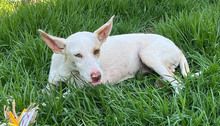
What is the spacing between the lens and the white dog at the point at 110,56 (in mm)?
2426

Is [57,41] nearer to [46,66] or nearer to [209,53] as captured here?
[46,66]

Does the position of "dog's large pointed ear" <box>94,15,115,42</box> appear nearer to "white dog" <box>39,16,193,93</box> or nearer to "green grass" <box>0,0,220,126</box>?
"white dog" <box>39,16,193,93</box>

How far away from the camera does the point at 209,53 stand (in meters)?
3.27

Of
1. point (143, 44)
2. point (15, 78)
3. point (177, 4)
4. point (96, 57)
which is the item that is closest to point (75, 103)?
point (96, 57)

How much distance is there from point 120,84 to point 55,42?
0.85m

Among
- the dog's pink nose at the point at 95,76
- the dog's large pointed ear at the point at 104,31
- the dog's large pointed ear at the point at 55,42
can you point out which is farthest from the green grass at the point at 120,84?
the dog's large pointed ear at the point at 104,31

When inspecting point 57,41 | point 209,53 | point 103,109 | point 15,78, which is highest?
point 57,41

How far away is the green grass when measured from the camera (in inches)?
88.6

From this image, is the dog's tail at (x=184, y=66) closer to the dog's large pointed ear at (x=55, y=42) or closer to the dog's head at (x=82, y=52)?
the dog's head at (x=82, y=52)

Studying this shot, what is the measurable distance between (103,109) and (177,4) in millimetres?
3149

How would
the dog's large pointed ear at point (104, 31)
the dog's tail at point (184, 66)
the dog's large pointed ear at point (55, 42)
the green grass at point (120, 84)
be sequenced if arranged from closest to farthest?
the green grass at point (120, 84)
the dog's large pointed ear at point (55, 42)
the dog's large pointed ear at point (104, 31)
the dog's tail at point (184, 66)

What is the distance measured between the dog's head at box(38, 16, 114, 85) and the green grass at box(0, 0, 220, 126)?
0.71 ft

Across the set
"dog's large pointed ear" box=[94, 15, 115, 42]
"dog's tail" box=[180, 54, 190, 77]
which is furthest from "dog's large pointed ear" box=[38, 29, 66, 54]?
"dog's tail" box=[180, 54, 190, 77]

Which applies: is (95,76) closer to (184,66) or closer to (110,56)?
(110,56)
